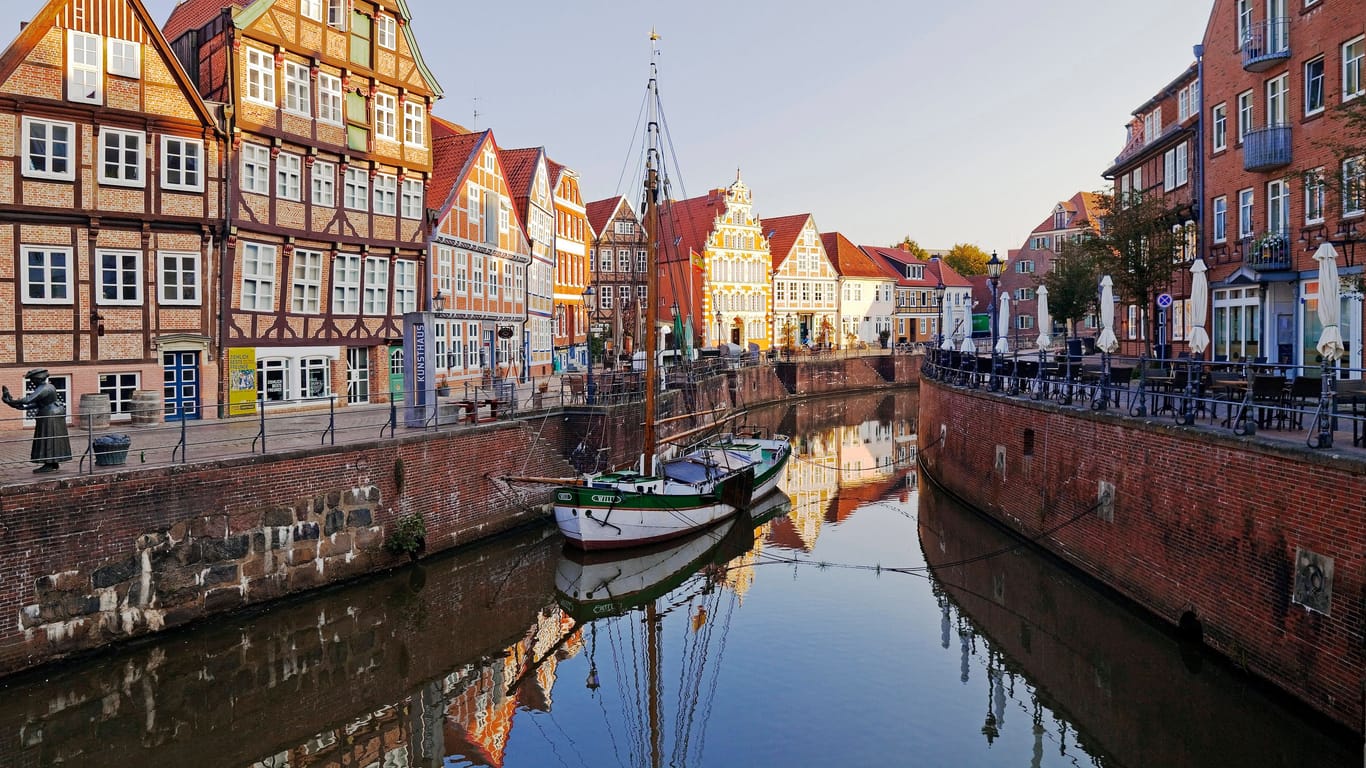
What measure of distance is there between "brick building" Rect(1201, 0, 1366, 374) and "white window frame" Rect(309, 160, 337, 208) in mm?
24007

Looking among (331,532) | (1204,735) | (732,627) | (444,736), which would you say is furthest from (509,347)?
(1204,735)

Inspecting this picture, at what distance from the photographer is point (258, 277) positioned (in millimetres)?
24750

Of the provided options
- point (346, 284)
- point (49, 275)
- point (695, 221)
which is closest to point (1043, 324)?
point (346, 284)

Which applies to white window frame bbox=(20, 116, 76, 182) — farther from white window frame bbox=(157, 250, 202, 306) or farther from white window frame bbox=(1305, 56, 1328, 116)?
white window frame bbox=(1305, 56, 1328, 116)

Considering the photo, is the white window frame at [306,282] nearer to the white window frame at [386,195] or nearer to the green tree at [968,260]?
the white window frame at [386,195]

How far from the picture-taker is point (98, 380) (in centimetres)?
2156

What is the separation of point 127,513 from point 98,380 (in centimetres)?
882

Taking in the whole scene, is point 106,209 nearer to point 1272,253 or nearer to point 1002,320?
point 1002,320

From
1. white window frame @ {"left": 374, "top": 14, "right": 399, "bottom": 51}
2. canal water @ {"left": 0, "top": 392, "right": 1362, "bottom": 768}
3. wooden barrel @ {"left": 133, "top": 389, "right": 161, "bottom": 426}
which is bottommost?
canal water @ {"left": 0, "top": 392, "right": 1362, "bottom": 768}

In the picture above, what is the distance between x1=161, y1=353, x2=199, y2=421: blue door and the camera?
2295cm

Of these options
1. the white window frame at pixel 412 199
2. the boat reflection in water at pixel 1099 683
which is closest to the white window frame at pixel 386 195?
the white window frame at pixel 412 199

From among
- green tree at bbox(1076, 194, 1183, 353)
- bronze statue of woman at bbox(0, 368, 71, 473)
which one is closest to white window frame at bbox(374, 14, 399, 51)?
bronze statue of woman at bbox(0, 368, 71, 473)

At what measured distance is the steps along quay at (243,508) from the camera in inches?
535

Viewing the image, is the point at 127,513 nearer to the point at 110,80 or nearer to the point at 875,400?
the point at 110,80
